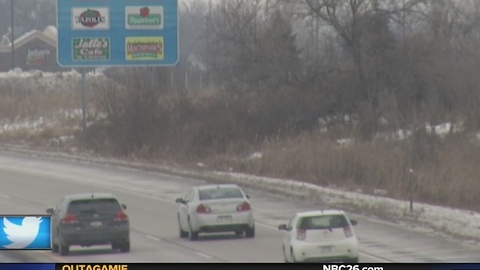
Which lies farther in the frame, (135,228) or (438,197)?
(438,197)

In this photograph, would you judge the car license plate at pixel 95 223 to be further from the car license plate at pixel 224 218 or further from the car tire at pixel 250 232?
the car tire at pixel 250 232

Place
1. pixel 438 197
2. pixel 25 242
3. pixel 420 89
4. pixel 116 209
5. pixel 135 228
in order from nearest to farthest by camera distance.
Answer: pixel 25 242 → pixel 116 209 → pixel 135 228 → pixel 438 197 → pixel 420 89

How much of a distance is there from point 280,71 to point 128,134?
8567mm

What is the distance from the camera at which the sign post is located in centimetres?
5647

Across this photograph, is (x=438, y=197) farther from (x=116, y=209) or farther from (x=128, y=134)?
(x=128, y=134)

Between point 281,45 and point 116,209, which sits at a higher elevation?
point 281,45

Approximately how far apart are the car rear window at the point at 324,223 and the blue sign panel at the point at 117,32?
1314 inches

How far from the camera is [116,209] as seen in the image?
27.5m

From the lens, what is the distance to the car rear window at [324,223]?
23.6 meters

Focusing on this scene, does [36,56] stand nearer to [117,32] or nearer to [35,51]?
[35,51]

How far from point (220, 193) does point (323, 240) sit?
8.35m

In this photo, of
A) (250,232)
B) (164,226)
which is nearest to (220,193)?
(250,232)

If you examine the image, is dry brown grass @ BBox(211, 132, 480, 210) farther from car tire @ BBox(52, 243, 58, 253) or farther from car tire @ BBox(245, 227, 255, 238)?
car tire @ BBox(52, 243, 58, 253)

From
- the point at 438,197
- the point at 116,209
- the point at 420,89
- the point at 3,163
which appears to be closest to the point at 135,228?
the point at 116,209
